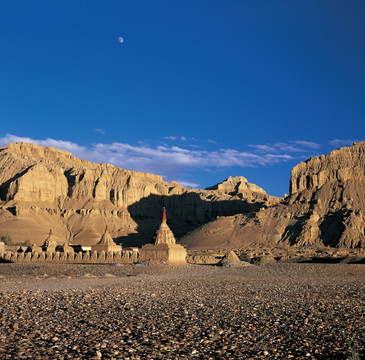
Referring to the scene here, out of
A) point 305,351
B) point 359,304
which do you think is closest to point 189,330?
point 305,351

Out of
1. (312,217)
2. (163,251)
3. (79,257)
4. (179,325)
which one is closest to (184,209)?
(312,217)

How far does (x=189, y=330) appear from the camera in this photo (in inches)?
435

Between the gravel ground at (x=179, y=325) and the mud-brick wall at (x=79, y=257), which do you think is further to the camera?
the mud-brick wall at (x=79, y=257)

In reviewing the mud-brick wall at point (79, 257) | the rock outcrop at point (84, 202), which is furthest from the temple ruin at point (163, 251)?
the rock outcrop at point (84, 202)

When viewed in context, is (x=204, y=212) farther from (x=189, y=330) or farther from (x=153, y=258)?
(x=189, y=330)

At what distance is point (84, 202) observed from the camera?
124375 millimetres

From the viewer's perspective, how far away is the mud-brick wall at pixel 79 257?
44.7 meters

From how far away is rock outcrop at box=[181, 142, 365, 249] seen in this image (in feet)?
271

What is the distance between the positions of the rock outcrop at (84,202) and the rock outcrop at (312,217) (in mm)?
22110

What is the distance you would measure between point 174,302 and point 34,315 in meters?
5.26

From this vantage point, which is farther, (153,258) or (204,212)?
(204,212)

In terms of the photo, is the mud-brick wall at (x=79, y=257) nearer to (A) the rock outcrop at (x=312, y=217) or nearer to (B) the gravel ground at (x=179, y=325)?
(B) the gravel ground at (x=179, y=325)

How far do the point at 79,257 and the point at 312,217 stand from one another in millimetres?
54515

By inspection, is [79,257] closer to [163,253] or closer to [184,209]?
[163,253]
